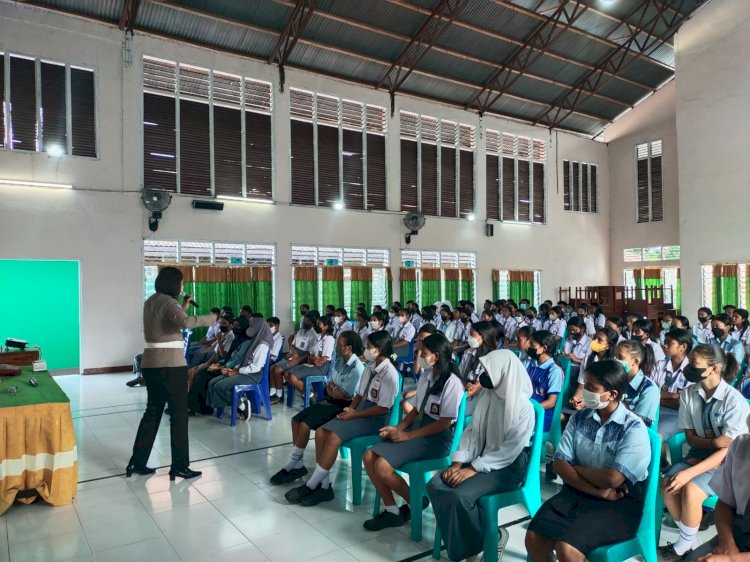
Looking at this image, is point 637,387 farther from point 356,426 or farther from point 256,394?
point 256,394

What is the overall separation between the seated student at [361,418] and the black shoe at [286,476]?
0.29 m

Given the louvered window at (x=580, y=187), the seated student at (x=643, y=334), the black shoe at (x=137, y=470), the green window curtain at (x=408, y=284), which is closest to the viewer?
the black shoe at (x=137, y=470)

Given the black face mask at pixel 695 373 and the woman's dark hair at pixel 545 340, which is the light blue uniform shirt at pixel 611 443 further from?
the woman's dark hair at pixel 545 340

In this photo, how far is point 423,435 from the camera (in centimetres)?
304

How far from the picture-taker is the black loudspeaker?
9.58 metres

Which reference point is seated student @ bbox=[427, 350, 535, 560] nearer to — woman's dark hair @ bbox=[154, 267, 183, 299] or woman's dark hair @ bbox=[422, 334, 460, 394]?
woman's dark hair @ bbox=[422, 334, 460, 394]

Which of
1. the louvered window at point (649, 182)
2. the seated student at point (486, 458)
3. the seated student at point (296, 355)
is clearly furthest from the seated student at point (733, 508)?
the louvered window at point (649, 182)

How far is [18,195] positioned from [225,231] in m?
3.28

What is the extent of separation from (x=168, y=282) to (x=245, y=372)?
1.86m

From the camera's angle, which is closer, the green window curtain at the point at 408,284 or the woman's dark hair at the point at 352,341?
the woman's dark hair at the point at 352,341

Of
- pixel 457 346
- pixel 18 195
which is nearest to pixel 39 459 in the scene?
pixel 457 346

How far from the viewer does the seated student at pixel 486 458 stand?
2.38 meters

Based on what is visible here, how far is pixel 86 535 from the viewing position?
2.94 metres

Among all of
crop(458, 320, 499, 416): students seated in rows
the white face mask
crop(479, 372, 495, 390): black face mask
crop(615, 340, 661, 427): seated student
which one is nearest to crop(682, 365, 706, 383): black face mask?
crop(615, 340, 661, 427): seated student
